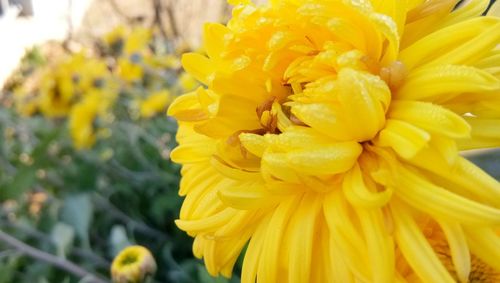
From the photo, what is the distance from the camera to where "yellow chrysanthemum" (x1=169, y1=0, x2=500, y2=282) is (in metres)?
0.35

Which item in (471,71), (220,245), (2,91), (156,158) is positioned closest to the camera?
(471,71)

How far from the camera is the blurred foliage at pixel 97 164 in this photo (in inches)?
52.2

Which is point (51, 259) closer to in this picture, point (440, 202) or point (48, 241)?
point (48, 241)

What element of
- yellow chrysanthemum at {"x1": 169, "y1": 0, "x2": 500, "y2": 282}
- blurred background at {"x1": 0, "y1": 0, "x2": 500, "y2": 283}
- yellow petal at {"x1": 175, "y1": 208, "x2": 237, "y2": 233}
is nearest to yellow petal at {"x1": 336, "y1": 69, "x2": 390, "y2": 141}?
yellow chrysanthemum at {"x1": 169, "y1": 0, "x2": 500, "y2": 282}

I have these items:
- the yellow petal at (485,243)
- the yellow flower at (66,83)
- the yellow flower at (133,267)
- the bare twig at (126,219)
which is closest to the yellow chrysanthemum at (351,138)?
the yellow petal at (485,243)

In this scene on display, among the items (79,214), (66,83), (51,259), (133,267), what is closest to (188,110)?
(133,267)

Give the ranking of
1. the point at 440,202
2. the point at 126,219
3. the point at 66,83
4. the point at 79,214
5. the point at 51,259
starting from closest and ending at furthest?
the point at 440,202 < the point at 51,259 < the point at 79,214 < the point at 126,219 < the point at 66,83

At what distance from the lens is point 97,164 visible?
5.56 feet

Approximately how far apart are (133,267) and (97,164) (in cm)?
102

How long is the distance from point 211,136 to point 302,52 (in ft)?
0.30

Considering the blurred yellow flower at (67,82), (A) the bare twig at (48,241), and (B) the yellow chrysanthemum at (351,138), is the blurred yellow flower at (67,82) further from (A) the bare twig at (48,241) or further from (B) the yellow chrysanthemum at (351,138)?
(B) the yellow chrysanthemum at (351,138)

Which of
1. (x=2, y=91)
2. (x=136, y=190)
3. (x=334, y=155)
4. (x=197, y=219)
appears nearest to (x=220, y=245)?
(x=197, y=219)

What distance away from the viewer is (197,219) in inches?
18.4

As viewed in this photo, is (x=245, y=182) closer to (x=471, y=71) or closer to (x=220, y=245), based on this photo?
(x=220, y=245)
